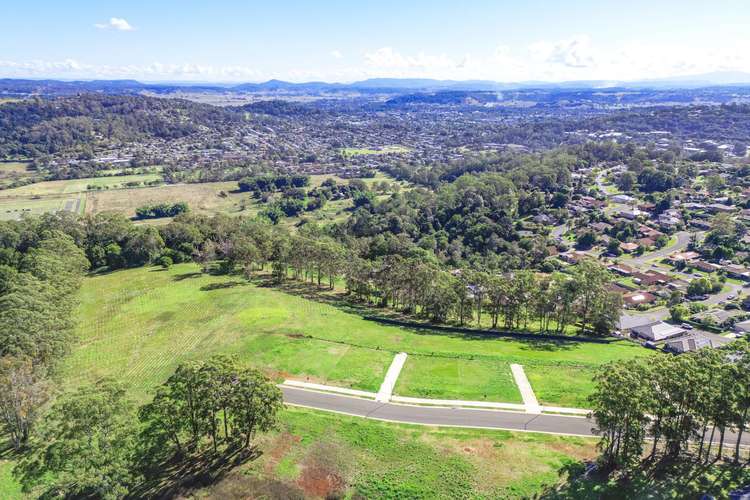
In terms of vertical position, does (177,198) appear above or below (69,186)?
below

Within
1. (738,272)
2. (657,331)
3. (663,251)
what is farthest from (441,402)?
(663,251)

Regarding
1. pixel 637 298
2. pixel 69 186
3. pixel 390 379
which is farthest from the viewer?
pixel 69 186

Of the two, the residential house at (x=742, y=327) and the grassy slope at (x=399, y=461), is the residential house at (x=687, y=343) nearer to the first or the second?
the residential house at (x=742, y=327)

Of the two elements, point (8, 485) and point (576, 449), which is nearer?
point (8, 485)

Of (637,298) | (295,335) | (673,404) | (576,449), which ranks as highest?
(673,404)

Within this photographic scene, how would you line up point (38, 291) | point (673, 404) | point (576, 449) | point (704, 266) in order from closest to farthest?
point (673, 404) < point (576, 449) < point (38, 291) < point (704, 266)

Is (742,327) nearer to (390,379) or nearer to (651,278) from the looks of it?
(651,278)
